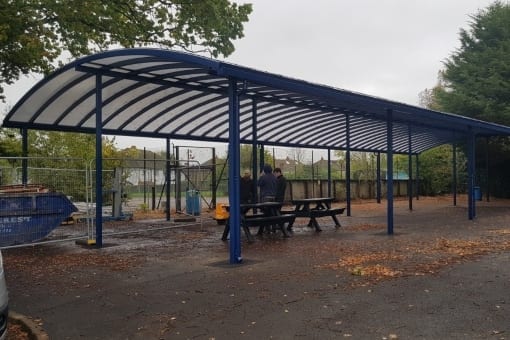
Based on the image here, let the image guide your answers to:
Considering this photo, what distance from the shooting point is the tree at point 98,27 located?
1033 centimetres

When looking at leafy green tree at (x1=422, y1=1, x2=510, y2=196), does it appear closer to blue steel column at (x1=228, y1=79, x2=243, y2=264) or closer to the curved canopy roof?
the curved canopy roof

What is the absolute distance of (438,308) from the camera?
570cm

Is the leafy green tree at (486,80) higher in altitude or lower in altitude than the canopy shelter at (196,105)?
higher

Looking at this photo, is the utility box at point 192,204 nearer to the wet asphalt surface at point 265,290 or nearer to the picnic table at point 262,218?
the picnic table at point 262,218

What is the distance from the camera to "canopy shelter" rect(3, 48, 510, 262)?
9.26 m

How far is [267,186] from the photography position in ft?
42.8

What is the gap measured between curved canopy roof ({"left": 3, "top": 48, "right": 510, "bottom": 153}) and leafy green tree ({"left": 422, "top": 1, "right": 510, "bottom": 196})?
698 centimetres

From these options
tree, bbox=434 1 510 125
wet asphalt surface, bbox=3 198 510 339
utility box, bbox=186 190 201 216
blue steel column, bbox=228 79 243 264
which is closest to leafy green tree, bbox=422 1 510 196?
tree, bbox=434 1 510 125

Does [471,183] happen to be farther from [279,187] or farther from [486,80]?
[486,80]

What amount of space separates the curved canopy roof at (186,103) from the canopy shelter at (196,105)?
0.03 m

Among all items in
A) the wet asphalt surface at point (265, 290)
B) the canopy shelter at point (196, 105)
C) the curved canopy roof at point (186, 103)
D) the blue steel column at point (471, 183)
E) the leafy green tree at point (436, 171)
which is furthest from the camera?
the leafy green tree at point (436, 171)

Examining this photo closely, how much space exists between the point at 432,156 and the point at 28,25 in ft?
91.2

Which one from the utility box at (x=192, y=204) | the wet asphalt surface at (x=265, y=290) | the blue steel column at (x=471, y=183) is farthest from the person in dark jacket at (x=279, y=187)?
the blue steel column at (x=471, y=183)

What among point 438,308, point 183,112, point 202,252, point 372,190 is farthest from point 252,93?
point 372,190
